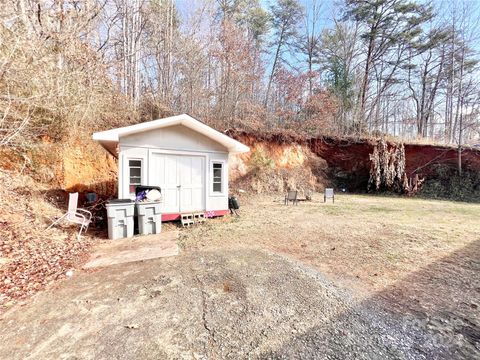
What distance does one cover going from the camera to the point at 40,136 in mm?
7176

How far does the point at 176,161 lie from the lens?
6.85 meters

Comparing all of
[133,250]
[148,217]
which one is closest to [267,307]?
[133,250]

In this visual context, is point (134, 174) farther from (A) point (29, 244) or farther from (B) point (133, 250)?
(A) point (29, 244)

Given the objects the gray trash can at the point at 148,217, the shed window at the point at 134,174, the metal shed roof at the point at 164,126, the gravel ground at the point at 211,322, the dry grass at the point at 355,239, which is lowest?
the gravel ground at the point at 211,322

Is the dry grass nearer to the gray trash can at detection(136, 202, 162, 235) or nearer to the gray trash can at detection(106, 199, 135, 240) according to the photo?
the gray trash can at detection(136, 202, 162, 235)

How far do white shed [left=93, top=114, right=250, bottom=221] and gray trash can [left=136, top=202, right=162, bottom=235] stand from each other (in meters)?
0.81

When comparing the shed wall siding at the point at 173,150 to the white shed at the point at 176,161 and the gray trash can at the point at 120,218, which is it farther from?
the gray trash can at the point at 120,218

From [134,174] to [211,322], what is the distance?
17.2ft

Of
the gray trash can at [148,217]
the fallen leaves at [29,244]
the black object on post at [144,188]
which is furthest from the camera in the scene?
the black object on post at [144,188]

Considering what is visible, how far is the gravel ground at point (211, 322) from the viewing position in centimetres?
193

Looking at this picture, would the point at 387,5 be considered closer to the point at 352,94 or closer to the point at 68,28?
the point at 352,94

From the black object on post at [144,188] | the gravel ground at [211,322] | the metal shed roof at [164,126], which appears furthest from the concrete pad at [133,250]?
the metal shed roof at [164,126]

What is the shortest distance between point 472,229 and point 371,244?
362 centimetres

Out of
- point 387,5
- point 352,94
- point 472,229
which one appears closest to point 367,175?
point 352,94
